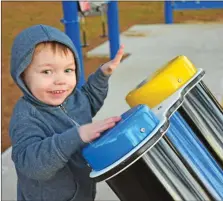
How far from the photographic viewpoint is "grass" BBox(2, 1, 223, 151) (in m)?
5.50

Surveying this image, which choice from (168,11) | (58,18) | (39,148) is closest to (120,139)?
(39,148)

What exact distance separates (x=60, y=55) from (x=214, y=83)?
2.56 m

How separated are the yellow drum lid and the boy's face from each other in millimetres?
205

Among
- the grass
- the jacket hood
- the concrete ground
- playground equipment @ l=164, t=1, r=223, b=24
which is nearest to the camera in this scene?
the jacket hood

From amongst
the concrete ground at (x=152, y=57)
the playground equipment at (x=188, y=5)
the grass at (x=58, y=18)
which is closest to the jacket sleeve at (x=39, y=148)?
the concrete ground at (x=152, y=57)

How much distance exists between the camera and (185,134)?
1414 mm

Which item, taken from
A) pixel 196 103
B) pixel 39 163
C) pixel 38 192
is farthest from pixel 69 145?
pixel 196 103

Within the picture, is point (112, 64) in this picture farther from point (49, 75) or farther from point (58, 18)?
point (58, 18)

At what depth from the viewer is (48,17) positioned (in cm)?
990

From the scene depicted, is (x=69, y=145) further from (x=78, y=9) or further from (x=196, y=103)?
(x=78, y=9)

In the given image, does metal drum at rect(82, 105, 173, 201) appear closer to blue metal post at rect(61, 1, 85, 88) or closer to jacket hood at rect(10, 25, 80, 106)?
jacket hood at rect(10, 25, 80, 106)

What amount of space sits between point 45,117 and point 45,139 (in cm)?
17

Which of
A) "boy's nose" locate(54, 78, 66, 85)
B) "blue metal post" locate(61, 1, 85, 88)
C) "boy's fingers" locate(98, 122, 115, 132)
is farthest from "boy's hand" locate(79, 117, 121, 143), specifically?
"blue metal post" locate(61, 1, 85, 88)

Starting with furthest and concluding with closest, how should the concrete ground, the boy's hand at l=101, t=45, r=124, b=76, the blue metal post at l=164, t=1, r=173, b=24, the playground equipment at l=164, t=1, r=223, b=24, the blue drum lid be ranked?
the blue metal post at l=164, t=1, r=173, b=24
the playground equipment at l=164, t=1, r=223, b=24
the concrete ground
the boy's hand at l=101, t=45, r=124, b=76
the blue drum lid
